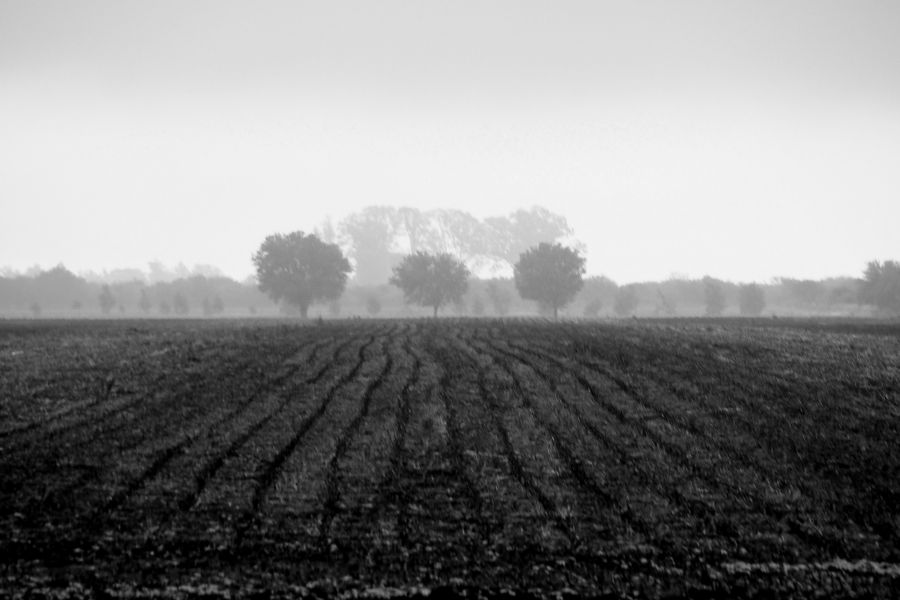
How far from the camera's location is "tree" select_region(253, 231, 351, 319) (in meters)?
71.9

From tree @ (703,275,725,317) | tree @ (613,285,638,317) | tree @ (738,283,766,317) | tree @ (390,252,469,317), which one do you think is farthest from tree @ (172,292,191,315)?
tree @ (738,283,766,317)

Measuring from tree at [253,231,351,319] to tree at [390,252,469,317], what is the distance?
23.2 ft

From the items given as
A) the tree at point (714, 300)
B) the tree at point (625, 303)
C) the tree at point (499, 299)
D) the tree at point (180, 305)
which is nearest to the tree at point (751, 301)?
the tree at point (714, 300)

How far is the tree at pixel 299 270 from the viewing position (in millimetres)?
71875

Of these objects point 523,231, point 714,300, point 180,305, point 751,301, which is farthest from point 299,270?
point 523,231

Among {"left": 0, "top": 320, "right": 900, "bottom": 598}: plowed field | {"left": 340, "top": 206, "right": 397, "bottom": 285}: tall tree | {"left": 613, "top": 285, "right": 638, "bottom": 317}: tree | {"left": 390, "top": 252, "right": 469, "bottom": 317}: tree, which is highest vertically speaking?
{"left": 340, "top": 206, "right": 397, "bottom": 285}: tall tree

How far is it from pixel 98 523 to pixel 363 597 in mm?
3400

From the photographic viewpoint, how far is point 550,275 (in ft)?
234

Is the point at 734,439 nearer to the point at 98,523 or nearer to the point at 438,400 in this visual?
the point at 438,400

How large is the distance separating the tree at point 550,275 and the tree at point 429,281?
777 centimetres

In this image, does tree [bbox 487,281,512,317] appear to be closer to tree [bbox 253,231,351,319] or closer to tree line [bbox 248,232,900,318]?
tree line [bbox 248,232,900,318]

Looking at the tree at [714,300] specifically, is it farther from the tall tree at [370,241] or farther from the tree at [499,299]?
the tall tree at [370,241]

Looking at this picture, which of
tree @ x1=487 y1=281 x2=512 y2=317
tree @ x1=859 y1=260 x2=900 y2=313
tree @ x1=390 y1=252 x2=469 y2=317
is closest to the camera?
tree @ x1=859 y1=260 x2=900 y2=313

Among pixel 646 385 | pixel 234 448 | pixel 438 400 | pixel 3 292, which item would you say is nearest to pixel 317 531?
pixel 234 448
